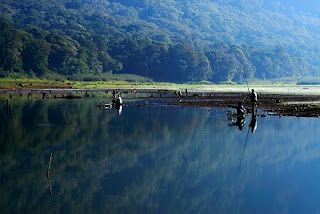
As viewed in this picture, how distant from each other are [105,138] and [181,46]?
477 ft

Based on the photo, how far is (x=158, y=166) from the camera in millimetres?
34000

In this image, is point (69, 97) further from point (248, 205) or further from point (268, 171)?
point (248, 205)

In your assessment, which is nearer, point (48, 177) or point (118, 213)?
→ point (118, 213)

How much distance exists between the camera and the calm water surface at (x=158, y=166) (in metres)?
25.6

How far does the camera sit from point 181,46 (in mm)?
188875

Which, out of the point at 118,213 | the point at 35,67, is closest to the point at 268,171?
the point at 118,213

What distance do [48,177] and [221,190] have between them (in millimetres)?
8803

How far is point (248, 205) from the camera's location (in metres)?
25.4

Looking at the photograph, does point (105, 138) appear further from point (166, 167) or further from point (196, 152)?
point (166, 167)

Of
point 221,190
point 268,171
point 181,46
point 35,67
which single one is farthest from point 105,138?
point 181,46

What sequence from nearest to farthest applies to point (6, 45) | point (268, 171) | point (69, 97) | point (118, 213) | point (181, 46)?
1. point (118, 213)
2. point (268, 171)
3. point (69, 97)
4. point (6, 45)
5. point (181, 46)

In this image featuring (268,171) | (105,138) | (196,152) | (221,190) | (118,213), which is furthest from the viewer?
(105,138)

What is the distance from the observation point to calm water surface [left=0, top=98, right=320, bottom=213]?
25.6 metres

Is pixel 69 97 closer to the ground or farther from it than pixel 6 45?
closer to the ground
